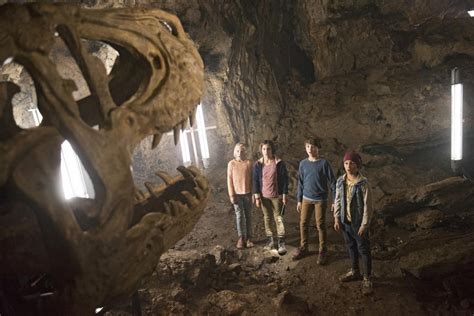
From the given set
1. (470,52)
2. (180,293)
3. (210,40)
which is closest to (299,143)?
(210,40)

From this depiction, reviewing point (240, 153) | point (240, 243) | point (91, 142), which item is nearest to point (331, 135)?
point (240, 153)

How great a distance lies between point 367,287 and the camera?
451 centimetres

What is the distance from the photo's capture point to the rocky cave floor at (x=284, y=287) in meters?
4.21

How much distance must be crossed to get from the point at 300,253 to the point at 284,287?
0.85m

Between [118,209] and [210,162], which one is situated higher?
[118,209]

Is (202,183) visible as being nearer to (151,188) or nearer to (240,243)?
(151,188)

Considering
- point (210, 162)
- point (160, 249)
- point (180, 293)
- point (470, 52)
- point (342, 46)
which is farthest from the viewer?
point (210, 162)

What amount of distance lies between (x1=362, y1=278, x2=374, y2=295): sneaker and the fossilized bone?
3370 millimetres

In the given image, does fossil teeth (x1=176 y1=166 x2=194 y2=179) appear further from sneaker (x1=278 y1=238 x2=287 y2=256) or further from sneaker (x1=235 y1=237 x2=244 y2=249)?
sneaker (x1=235 y1=237 x2=244 y2=249)

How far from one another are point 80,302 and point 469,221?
258 inches

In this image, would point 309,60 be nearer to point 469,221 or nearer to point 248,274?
point 469,221

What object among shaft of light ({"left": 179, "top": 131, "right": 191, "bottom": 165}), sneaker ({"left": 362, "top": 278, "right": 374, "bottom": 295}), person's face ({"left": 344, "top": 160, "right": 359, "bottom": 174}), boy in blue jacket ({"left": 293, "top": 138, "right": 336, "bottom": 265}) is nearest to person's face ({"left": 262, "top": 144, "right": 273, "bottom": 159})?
boy in blue jacket ({"left": 293, "top": 138, "right": 336, "bottom": 265})

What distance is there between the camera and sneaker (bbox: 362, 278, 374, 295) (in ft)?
14.7

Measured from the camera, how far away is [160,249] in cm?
210
